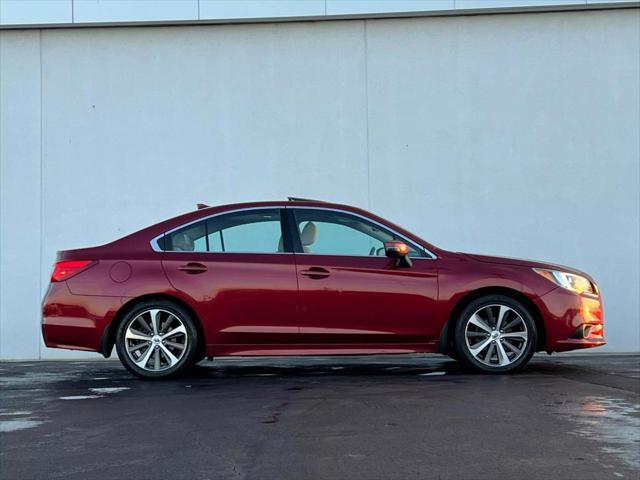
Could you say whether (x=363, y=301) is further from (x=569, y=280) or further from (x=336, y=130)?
(x=336, y=130)

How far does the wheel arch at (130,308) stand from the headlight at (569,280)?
3.08 metres

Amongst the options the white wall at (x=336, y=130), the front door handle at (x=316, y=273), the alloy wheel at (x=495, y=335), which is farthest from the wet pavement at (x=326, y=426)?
the white wall at (x=336, y=130)

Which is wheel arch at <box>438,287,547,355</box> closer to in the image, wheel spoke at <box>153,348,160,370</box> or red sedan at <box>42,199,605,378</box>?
red sedan at <box>42,199,605,378</box>

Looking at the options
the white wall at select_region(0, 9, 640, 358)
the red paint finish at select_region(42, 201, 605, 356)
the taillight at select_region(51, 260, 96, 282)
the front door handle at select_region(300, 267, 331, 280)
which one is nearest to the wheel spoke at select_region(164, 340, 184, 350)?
the red paint finish at select_region(42, 201, 605, 356)

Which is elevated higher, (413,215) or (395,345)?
(413,215)

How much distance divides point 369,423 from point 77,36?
8977 millimetres

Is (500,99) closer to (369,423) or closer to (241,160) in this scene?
(241,160)

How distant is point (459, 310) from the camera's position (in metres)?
8.48

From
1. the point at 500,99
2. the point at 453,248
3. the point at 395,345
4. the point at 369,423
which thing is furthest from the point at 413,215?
the point at 369,423

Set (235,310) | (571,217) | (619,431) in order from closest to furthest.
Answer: (619,431) < (235,310) < (571,217)

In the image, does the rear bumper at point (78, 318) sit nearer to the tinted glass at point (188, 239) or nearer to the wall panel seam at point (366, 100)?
the tinted glass at point (188, 239)

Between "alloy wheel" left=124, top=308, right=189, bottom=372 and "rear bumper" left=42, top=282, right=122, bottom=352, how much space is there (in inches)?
9.5

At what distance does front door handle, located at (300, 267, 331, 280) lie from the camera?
834cm

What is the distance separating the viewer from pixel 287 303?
8.32 m
